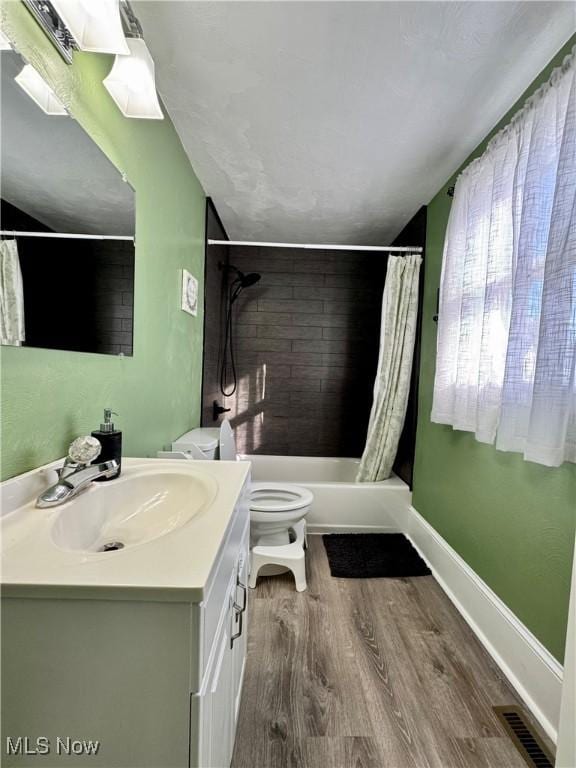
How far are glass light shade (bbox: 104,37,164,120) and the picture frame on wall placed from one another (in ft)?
2.72

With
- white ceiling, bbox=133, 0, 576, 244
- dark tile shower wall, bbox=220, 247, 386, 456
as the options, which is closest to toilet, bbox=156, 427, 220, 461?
dark tile shower wall, bbox=220, 247, 386, 456

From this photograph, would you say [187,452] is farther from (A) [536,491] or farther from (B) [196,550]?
(A) [536,491]

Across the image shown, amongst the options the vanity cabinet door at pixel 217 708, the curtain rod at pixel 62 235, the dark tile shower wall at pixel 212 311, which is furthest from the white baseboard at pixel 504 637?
the curtain rod at pixel 62 235

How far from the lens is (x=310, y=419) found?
134 inches

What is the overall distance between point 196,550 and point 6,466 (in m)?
0.50

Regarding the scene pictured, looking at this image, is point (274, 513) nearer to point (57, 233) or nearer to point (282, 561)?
point (282, 561)

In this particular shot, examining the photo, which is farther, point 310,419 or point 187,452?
point 310,419

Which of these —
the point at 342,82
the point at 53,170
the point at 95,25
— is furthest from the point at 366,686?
the point at 342,82

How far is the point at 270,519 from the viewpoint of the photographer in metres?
2.00

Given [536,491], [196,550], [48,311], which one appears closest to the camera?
[196,550]

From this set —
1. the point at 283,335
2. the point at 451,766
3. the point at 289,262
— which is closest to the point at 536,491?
the point at 451,766

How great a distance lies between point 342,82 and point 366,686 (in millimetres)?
2355

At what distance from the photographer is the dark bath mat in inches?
82.2

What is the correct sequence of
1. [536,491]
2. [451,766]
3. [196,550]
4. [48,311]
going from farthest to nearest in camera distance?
[536,491], [451,766], [48,311], [196,550]
